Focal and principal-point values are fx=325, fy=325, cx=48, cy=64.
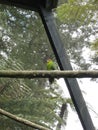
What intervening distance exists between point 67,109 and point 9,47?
183 inches

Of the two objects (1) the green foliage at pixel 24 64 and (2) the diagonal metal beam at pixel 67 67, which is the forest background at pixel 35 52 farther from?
(2) the diagonal metal beam at pixel 67 67

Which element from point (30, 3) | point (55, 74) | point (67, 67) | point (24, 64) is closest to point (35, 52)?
point (24, 64)

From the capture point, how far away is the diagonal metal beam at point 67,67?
257cm

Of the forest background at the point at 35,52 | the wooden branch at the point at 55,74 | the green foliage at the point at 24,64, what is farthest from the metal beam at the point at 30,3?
the green foliage at the point at 24,64

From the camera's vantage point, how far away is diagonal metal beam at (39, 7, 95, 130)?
2566 mm

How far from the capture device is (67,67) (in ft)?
8.84

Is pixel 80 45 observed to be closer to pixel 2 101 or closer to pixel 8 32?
pixel 8 32

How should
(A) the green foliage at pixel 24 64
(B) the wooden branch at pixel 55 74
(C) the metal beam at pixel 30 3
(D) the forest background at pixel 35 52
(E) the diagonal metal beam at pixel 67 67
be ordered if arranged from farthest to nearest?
(A) the green foliage at pixel 24 64, (D) the forest background at pixel 35 52, (C) the metal beam at pixel 30 3, (E) the diagonal metal beam at pixel 67 67, (B) the wooden branch at pixel 55 74

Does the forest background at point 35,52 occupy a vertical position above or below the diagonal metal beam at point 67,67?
below

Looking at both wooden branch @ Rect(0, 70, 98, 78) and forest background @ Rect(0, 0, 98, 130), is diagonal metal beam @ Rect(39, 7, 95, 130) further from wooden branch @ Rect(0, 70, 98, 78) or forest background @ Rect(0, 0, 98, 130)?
forest background @ Rect(0, 0, 98, 130)

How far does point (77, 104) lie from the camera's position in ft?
8.47

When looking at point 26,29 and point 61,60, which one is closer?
point 61,60

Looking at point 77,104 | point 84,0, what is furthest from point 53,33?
point 84,0

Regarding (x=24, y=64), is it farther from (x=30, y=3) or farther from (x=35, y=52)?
(x=30, y=3)
